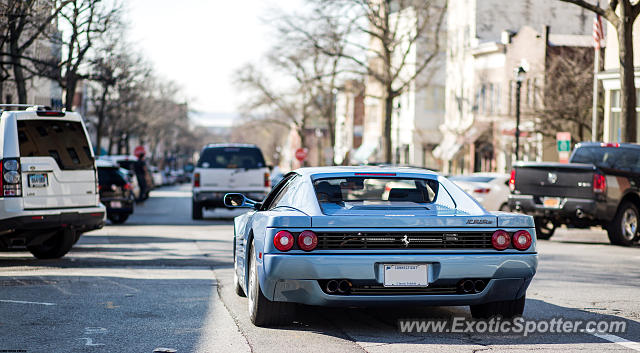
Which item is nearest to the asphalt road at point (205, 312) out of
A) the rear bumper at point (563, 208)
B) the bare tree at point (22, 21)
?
the rear bumper at point (563, 208)

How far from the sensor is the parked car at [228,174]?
2714 cm

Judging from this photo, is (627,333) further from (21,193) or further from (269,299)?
(21,193)

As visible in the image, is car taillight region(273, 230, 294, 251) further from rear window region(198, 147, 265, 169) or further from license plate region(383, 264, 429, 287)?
rear window region(198, 147, 265, 169)

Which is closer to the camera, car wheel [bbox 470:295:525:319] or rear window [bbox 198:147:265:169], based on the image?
car wheel [bbox 470:295:525:319]

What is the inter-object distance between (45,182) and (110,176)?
11.9 meters

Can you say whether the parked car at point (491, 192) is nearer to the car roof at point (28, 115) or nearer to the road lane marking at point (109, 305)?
the car roof at point (28, 115)

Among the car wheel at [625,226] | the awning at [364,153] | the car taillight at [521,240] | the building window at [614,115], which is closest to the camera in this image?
the car taillight at [521,240]

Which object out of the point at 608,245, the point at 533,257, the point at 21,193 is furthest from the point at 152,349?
the point at 608,245

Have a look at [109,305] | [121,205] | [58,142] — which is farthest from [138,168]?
[109,305]

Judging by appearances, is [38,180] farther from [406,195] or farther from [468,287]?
[468,287]

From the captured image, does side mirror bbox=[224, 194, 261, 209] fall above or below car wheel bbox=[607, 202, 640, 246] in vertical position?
above

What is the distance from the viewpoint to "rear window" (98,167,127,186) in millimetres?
25812

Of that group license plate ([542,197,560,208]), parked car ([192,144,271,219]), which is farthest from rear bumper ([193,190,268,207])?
license plate ([542,197,560,208])

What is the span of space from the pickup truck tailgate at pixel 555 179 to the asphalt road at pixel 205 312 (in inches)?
163
